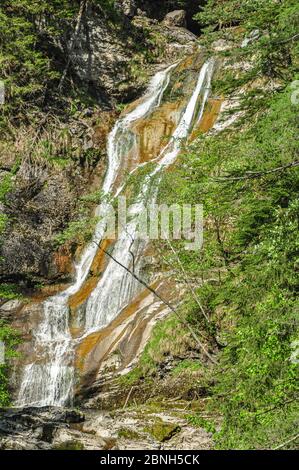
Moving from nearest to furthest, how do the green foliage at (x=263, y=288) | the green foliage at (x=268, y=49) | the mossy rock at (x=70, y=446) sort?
the green foliage at (x=263, y=288) < the green foliage at (x=268, y=49) < the mossy rock at (x=70, y=446)

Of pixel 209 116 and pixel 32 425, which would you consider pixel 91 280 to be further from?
pixel 209 116

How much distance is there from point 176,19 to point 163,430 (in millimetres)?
28801

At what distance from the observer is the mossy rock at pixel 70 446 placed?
11336mm

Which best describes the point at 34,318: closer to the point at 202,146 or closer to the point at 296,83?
the point at 202,146

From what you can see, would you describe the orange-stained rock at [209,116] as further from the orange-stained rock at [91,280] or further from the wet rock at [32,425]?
the wet rock at [32,425]

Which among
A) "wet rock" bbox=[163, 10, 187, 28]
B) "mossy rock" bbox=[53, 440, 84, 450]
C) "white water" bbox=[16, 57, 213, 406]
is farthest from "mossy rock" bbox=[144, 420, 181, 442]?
"wet rock" bbox=[163, 10, 187, 28]

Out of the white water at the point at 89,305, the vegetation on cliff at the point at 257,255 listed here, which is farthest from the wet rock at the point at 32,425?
the vegetation on cliff at the point at 257,255

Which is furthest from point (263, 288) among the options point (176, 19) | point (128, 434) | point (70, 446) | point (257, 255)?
point (176, 19)

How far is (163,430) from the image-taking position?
1183 centimetres

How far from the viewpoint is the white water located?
52.7 feet

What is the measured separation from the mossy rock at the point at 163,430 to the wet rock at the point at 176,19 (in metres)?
27.9

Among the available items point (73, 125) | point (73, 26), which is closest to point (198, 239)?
point (73, 125)

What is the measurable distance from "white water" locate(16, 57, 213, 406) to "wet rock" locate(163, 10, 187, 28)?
34.9 ft

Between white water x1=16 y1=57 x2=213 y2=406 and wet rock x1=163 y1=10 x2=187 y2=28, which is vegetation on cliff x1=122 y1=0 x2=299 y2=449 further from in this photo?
wet rock x1=163 y1=10 x2=187 y2=28
